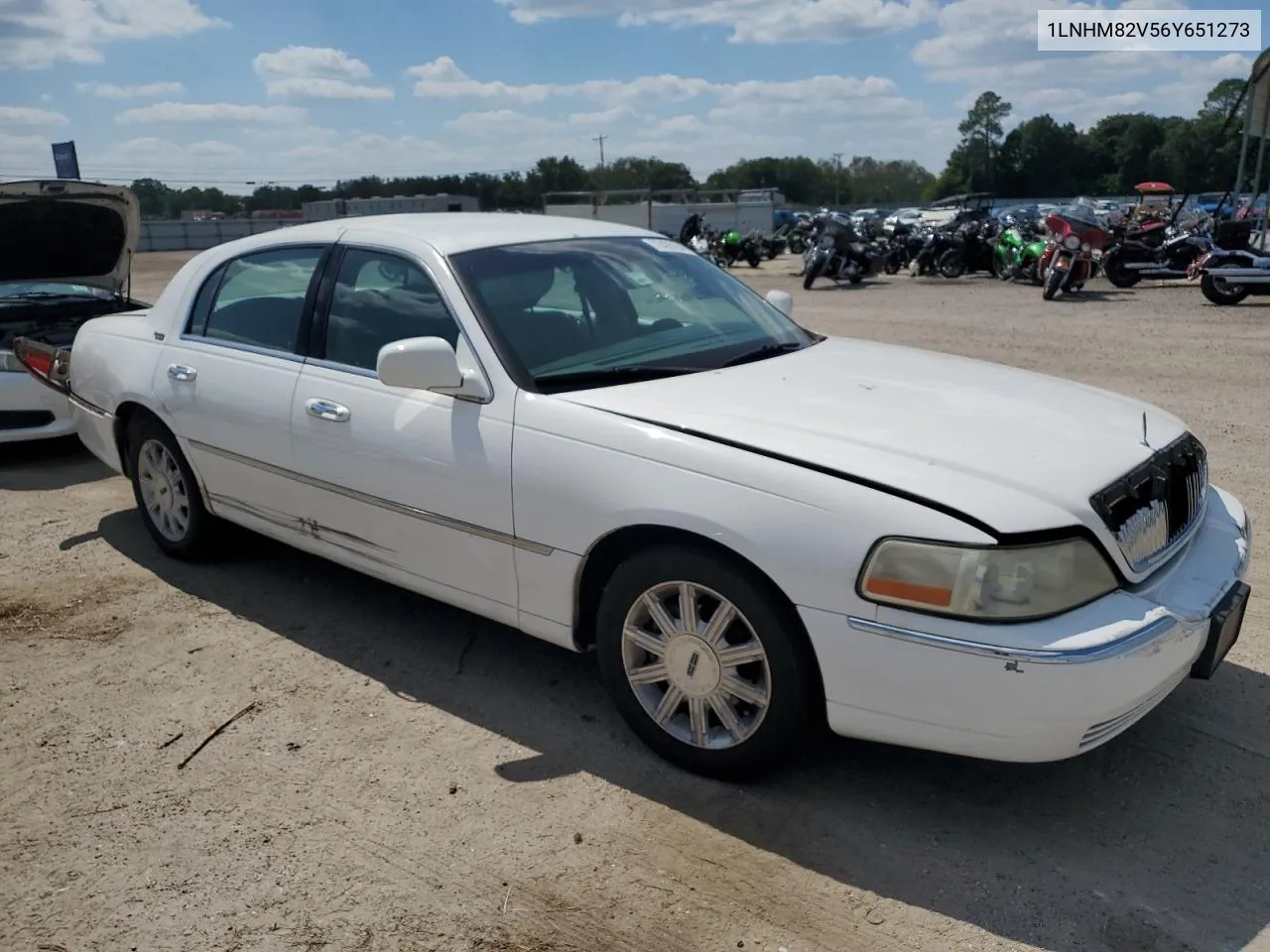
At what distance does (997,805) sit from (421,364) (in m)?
2.18

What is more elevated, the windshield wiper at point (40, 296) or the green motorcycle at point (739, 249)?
the windshield wiper at point (40, 296)

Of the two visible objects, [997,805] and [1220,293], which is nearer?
[997,805]

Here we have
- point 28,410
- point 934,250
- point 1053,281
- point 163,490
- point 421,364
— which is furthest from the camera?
point 934,250

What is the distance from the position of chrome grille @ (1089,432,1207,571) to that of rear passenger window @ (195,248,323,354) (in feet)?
9.97

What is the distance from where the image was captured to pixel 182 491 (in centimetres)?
502

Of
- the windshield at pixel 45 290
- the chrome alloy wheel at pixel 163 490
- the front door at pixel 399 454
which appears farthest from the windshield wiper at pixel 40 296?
the front door at pixel 399 454

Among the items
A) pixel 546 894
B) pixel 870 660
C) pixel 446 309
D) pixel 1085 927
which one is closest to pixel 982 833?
pixel 1085 927

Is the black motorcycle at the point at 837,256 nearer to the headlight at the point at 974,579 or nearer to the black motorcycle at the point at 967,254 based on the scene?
the black motorcycle at the point at 967,254

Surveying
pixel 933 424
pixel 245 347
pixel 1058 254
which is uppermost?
pixel 245 347

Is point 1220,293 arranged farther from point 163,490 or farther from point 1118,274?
point 163,490

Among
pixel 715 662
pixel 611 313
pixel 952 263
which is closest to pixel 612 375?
pixel 611 313

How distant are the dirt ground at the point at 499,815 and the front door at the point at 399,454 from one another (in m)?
0.50

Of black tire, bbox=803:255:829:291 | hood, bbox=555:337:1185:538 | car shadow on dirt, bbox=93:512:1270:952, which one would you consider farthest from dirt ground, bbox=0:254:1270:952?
black tire, bbox=803:255:829:291

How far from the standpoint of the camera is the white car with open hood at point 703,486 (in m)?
2.72
